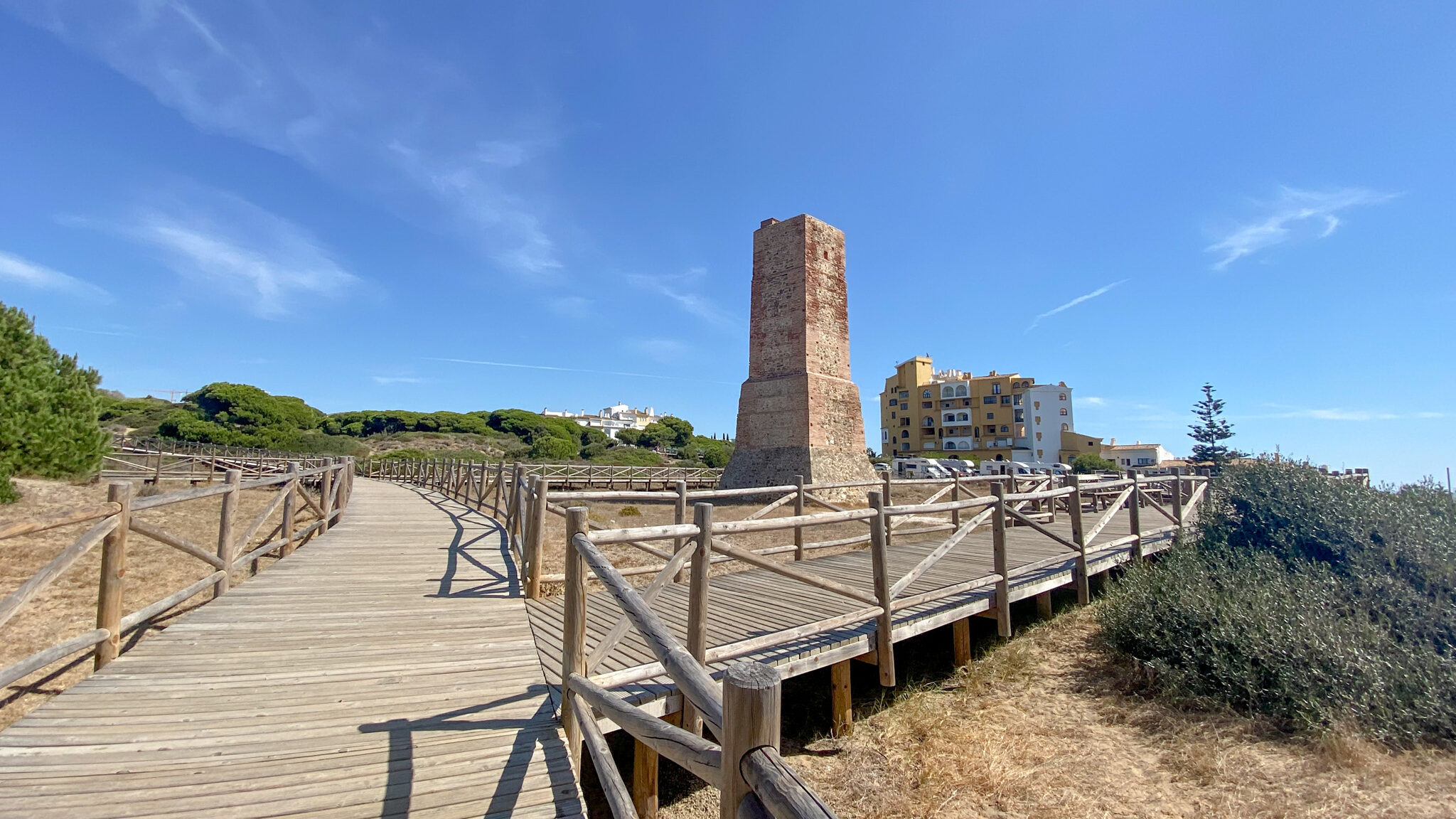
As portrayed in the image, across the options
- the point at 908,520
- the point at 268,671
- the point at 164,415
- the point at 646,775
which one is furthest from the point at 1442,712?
the point at 164,415

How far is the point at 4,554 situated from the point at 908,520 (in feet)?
40.0

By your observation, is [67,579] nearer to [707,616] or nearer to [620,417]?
[707,616]

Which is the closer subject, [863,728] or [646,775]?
[646,775]

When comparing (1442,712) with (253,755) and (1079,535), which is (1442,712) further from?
(253,755)

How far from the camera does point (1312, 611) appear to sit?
5.03 m

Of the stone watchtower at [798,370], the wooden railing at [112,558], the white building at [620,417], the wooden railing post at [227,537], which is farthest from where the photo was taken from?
the white building at [620,417]

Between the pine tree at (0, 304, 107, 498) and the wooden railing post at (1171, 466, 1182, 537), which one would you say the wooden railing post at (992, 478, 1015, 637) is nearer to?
the wooden railing post at (1171, 466, 1182, 537)

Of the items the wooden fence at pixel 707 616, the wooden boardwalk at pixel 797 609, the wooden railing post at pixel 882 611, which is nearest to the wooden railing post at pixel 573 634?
the wooden fence at pixel 707 616

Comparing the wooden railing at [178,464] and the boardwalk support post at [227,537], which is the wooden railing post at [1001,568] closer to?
the boardwalk support post at [227,537]

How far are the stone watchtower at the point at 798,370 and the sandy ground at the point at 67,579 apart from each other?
13.0 m

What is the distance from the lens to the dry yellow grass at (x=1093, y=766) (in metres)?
3.51

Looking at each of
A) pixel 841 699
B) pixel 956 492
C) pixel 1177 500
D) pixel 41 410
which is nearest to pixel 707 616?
pixel 841 699

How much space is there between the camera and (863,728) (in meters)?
4.88

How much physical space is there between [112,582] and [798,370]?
17.2m
